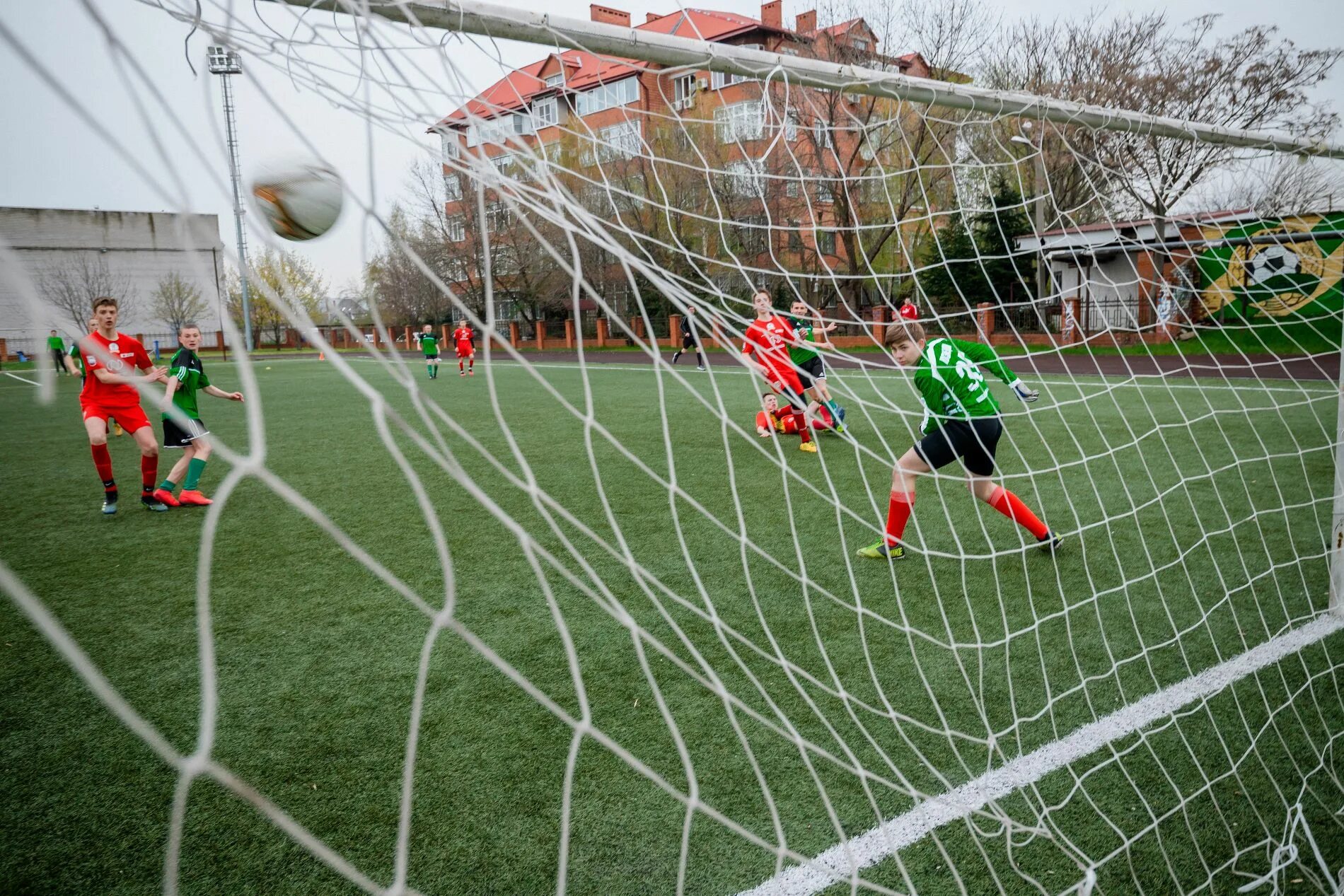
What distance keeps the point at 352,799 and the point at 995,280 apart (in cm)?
2508

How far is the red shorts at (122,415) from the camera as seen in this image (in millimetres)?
5812

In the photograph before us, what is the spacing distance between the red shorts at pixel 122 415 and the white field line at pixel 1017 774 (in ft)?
18.9

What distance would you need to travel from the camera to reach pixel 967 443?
14.0ft

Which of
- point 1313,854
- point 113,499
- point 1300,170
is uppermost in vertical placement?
point 1300,170

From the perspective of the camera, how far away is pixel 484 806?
240cm

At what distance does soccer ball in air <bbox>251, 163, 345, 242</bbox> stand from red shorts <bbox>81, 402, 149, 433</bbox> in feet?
12.4

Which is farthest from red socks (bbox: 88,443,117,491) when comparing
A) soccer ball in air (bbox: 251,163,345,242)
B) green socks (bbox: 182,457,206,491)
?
soccer ball in air (bbox: 251,163,345,242)

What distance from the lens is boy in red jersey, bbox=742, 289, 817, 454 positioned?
262 cm

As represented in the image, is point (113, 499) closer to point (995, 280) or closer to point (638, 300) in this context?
point (638, 300)

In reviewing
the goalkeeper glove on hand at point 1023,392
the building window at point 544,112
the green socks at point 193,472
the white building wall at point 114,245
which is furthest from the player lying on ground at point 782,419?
the white building wall at point 114,245

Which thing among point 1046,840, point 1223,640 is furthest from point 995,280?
point 1046,840

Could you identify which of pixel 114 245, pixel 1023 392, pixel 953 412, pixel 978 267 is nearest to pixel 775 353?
pixel 953 412

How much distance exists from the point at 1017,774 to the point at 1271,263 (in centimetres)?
1337

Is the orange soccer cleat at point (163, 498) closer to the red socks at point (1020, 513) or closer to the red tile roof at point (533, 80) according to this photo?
the red tile roof at point (533, 80)
